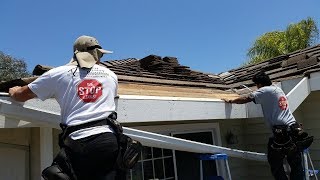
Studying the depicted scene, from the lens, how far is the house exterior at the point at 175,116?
145 inches

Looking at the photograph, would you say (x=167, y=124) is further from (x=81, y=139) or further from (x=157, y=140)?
(x=81, y=139)

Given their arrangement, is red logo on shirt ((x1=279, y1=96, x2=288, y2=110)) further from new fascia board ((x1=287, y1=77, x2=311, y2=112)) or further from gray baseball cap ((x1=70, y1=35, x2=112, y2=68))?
gray baseball cap ((x1=70, y1=35, x2=112, y2=68))

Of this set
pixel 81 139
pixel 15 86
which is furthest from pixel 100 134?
pixel 15 86

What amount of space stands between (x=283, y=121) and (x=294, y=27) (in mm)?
18376

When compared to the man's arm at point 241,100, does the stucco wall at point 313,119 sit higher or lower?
lower

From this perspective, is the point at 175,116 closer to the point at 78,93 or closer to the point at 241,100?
the point at 241,100

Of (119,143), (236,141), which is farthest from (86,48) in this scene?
(236,141)

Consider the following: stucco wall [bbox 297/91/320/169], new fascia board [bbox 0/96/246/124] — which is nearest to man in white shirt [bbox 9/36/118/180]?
new fascia board [bbox 0/96/246/124]

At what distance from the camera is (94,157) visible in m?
2.59

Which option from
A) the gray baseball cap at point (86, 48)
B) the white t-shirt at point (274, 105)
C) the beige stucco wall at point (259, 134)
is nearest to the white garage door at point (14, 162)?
the gray baseball cap at point (86, 48)

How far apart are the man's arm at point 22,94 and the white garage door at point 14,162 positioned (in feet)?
2.52

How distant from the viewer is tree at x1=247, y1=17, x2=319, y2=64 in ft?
71.5

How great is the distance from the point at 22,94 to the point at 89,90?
56 cm

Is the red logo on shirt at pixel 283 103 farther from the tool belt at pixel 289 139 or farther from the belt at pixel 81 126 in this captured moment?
the belt at pixel 81 126
